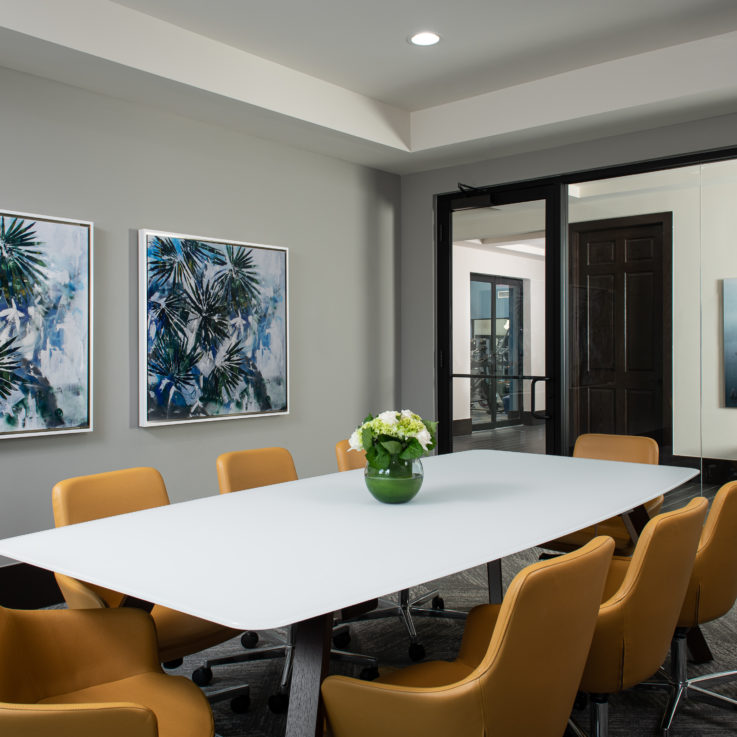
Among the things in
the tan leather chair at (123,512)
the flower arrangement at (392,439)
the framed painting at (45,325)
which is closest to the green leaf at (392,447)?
the flower arrangement at (392,439)

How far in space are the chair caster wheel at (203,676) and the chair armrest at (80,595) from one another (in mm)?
933

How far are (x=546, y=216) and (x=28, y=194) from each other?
3461 millimetres

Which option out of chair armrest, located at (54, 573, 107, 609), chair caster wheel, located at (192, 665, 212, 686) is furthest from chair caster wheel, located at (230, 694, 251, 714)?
chair armrest, located at (54, 573, 107, 609)

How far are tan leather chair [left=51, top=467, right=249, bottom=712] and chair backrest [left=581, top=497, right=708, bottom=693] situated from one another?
1.22 metres

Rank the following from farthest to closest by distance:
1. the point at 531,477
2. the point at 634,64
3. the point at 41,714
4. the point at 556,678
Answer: the point at 634,64 < the point at 531,477 < the point at 556,678 < the point at 41,714

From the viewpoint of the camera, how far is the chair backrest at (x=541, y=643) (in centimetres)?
161

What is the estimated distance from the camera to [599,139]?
5.27 metres

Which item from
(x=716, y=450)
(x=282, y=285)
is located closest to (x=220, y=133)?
(x=282, y=285)

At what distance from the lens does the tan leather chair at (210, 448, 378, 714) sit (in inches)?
117

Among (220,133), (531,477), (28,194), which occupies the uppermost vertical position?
(220,133)

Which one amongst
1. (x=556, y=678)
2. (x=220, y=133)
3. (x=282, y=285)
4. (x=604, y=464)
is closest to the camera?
(x=556, y=678)

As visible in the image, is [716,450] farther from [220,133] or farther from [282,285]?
[220,133]

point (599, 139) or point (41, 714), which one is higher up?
point (599, 139)

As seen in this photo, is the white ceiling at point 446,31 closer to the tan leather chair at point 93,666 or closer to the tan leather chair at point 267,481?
the tan leather chair at point 267,481
